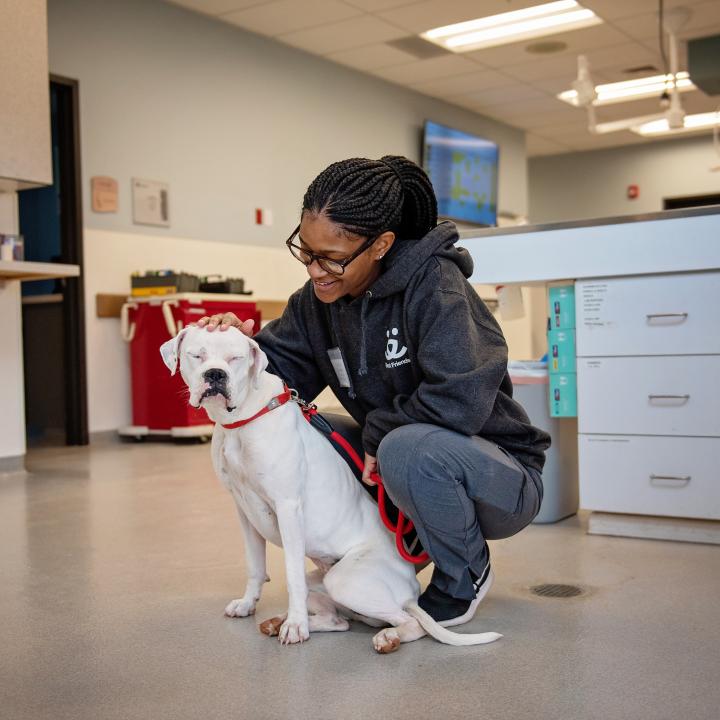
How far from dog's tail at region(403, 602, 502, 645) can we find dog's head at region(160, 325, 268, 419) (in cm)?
52

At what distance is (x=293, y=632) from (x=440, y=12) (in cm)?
540

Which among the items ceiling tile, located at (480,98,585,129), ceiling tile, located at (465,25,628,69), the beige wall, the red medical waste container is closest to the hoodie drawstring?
the beige wall

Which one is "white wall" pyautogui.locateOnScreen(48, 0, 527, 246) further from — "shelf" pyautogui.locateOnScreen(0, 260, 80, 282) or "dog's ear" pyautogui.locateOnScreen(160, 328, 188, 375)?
"dog's ear" pyautogui.locateOnScreen(160, 328, 188, 375)

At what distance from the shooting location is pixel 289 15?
6.13 m

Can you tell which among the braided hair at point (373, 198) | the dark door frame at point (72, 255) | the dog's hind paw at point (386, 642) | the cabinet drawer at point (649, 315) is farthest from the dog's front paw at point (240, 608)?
the dark door frame at point (72, 255)

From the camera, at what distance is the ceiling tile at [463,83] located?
7820mm

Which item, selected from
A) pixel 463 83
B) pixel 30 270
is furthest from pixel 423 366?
pixel 463 83

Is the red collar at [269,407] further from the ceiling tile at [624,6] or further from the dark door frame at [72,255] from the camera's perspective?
the ceiling tile at [624,6]

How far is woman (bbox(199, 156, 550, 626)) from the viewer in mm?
1650

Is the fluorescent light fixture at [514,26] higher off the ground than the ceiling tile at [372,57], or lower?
higher

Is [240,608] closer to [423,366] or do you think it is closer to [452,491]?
[452,491]

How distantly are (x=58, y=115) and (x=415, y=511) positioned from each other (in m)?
4.36

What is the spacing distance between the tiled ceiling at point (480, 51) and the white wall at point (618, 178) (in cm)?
129

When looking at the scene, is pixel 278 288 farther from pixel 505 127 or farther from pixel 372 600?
pixel 372 600
